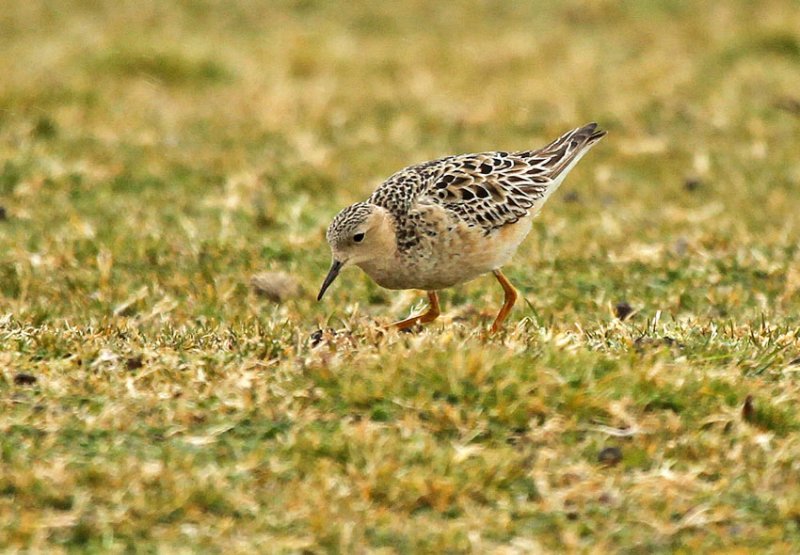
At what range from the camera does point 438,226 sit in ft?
24.3

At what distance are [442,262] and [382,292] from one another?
67.1 inches

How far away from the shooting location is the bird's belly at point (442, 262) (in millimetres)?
7348

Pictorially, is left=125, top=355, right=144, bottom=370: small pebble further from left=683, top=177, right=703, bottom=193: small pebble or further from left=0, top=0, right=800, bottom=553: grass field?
left=683, top=177, right=703, bottom=193: small pebble

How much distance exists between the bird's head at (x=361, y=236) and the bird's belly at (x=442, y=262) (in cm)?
A: 11

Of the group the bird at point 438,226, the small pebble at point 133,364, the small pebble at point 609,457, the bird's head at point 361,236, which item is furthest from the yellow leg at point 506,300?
the small pebble at point 133,364

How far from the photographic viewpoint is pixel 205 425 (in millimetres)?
5777

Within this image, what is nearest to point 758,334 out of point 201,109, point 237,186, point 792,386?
point 792,386

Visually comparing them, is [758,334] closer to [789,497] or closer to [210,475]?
[789,497]

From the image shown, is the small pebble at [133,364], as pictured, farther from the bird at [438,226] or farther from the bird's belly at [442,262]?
the bird's belly at [442,262]

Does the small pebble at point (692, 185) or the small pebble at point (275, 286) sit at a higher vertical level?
the small pebble at point (692, 185)

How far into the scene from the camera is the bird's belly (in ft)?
24.1

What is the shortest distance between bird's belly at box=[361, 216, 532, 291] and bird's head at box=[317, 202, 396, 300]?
0.35 feet

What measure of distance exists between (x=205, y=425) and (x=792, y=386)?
2664 millimetres

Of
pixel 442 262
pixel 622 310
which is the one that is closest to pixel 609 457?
pixel 442 262
